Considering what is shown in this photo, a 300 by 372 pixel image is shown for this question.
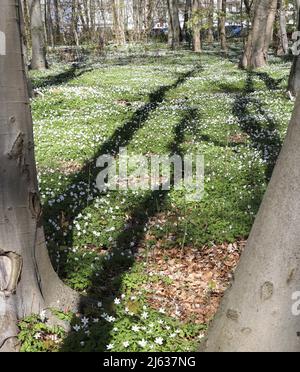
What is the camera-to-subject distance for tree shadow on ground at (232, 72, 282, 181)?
12.0 meters

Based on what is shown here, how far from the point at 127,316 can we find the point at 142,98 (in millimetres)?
16732

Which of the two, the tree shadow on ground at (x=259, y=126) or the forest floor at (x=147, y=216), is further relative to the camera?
the tree shadow on ground at (x=259, y=126)

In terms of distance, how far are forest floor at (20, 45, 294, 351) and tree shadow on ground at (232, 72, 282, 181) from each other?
4 centimetres

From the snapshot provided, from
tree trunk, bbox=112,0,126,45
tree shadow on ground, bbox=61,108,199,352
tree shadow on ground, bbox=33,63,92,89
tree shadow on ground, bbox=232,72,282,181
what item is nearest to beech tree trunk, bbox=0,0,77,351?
tree shadow on ground, bbox=61,108,199,352

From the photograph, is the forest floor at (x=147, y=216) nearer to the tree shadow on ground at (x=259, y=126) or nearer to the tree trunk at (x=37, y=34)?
the tree shadow on ground at (x=259, y=126)

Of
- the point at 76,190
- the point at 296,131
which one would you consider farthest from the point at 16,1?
the point at 76,190

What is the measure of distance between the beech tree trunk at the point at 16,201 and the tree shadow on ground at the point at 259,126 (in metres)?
6.70

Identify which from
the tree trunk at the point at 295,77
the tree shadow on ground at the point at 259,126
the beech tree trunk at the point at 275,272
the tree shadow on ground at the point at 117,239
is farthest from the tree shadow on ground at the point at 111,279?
the tree trunk at the point at 295,77

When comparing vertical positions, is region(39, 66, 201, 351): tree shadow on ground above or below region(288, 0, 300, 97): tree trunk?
below

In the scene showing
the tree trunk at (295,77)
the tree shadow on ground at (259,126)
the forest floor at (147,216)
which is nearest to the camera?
the forest floor at (147,216)

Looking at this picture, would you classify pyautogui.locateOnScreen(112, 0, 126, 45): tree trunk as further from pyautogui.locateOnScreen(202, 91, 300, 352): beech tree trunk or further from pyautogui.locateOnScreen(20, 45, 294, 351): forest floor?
pyautogui.locateOnScreen(202, 91, 300, 352): beech tree trunk

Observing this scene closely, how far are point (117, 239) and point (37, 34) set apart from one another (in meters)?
23.9

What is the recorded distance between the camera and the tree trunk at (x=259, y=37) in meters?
28.2
